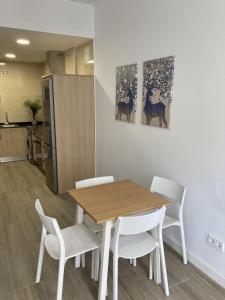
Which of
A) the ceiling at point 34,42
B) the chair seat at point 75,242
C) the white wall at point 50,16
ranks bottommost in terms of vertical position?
the chair seat at point 75,242

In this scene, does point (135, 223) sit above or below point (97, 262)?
above

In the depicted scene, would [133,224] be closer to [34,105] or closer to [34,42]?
[34,42]

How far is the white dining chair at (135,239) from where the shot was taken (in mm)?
1609

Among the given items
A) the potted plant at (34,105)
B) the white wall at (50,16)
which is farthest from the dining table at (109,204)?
the potted plant at (34,105)

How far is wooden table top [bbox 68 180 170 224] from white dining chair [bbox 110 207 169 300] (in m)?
0.12

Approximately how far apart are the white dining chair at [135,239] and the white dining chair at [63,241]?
0.20 m

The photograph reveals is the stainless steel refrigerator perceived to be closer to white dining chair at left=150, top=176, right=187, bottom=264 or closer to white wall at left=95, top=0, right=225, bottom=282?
white wall at left=95, top=0, right=225, bottom=282

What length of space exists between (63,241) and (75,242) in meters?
0.22

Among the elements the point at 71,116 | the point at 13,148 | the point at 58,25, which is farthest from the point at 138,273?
the point at 13,148

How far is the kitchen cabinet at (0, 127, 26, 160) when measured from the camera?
227 inches

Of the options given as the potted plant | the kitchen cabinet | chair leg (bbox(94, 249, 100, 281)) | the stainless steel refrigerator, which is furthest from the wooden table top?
the potted plant

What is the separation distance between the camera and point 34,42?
3891 millimetres

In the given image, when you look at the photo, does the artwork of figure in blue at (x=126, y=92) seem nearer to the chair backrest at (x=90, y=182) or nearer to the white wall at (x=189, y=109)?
the white wall at (x=189, y=109)

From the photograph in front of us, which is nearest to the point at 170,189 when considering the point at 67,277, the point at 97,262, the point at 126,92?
the point at 97,262
